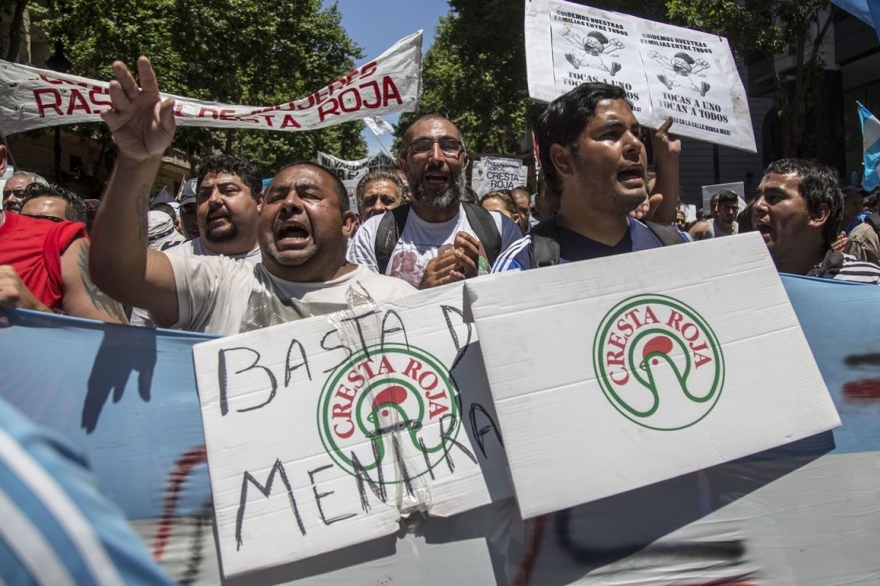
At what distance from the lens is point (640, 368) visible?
6.32 ft

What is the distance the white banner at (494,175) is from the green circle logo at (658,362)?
26.2ft

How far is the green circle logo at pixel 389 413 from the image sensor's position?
1839 millimetres

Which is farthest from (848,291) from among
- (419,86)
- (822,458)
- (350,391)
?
(419,86)

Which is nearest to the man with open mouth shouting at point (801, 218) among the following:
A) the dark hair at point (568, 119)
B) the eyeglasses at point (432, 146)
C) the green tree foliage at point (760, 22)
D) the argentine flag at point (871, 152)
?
A: the dark hair at point (568, 119)

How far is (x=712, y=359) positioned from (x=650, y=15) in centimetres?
1999

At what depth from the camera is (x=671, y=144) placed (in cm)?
304

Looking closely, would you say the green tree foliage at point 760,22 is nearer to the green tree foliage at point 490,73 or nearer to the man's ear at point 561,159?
the green tree foliage at point 490,73

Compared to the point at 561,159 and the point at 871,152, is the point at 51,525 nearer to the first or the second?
the point at 561,159

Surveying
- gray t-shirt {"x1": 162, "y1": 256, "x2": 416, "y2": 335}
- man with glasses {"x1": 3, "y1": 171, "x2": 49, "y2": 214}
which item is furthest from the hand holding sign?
man with glasses {"x1": 3, "y1": 171, "x2": 49, "y2": 214}

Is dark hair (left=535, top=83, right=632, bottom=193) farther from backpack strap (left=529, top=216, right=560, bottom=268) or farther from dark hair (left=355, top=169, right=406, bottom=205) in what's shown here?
dark hair (left=355, top=169, right=406, bottom=205)

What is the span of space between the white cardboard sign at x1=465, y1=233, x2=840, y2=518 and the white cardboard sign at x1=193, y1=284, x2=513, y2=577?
0.15m

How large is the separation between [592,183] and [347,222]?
89cm

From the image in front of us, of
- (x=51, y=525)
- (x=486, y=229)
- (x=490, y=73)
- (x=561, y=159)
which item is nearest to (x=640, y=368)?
(x=561, y=159)

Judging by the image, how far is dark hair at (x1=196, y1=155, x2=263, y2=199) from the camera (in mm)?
3643
